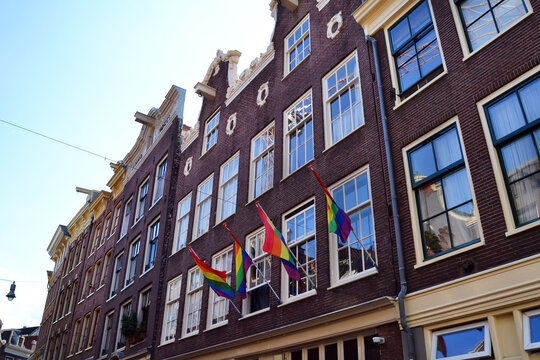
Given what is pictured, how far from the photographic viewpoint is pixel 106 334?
2683 cm

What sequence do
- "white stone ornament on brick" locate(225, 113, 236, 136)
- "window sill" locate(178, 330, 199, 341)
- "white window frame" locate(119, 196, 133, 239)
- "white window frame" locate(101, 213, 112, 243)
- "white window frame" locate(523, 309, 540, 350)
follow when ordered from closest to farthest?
1. "white window frame" locate(523, 309, 540, 350)
2. "window sill" locate(178, 330, 199, 341)
3. "white stone ornament on brick" locate(225, 113, 236, 136)
4. "white window frame" locate(119, 196, 133, 239)
5. "white window frame" locate(101, 213, 112, 243)

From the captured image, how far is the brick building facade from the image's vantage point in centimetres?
843

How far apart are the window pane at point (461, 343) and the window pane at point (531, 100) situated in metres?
3.76

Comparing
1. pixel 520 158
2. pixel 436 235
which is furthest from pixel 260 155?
pixel 520 158

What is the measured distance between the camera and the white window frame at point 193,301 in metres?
18.0

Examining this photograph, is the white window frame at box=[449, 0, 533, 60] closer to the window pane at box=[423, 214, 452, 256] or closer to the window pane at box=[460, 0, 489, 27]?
the window pane at box=[460, 0, 489, 27]

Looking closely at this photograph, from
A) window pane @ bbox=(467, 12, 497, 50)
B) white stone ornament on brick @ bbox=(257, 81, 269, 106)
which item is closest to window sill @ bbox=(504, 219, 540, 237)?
window pane @ bbox=(467, 12, 497, 50)

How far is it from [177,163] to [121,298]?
7994 mm

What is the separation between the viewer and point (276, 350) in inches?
516

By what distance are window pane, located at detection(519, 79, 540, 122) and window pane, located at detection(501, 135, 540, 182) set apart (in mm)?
394

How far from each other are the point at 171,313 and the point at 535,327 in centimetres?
1557

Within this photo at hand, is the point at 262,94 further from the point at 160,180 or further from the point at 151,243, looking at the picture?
the point at 151,243

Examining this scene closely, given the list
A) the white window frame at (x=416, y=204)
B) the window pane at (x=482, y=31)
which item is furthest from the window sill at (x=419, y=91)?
the white window frame at (x=416, y=204)

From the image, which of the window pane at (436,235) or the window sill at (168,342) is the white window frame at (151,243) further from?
the window pane at (436,235)
